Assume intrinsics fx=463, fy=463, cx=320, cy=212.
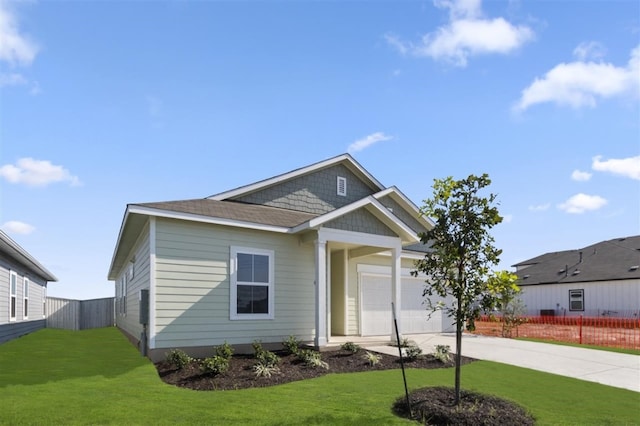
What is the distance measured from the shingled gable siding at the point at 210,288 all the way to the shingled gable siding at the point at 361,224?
1.36 m

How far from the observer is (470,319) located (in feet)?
22.2

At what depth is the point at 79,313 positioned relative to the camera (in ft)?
92.5

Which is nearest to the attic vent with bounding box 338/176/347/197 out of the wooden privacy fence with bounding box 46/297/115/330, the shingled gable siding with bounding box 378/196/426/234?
the shingled gable siding with bounding box 378/196/426/234

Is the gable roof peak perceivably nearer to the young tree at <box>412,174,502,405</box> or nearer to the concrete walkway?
the concrete walkway

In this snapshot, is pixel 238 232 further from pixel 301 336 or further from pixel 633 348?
pixel 633 348

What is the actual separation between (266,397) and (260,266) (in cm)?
490

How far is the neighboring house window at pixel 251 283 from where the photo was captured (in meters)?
11.5

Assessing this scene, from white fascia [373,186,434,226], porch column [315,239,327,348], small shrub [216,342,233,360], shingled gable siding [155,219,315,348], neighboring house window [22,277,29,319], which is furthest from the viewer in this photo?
neighboring house window [22,277,29,319]

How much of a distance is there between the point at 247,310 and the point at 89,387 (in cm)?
425

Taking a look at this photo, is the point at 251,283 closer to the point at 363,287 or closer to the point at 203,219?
the point at 203,219

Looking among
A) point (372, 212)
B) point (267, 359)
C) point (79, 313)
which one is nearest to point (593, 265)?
point (372, 212)

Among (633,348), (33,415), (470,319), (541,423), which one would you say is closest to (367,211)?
(470,319)

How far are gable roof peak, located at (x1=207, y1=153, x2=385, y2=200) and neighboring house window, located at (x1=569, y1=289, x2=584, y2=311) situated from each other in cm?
1751

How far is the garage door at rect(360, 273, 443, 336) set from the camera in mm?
15367
